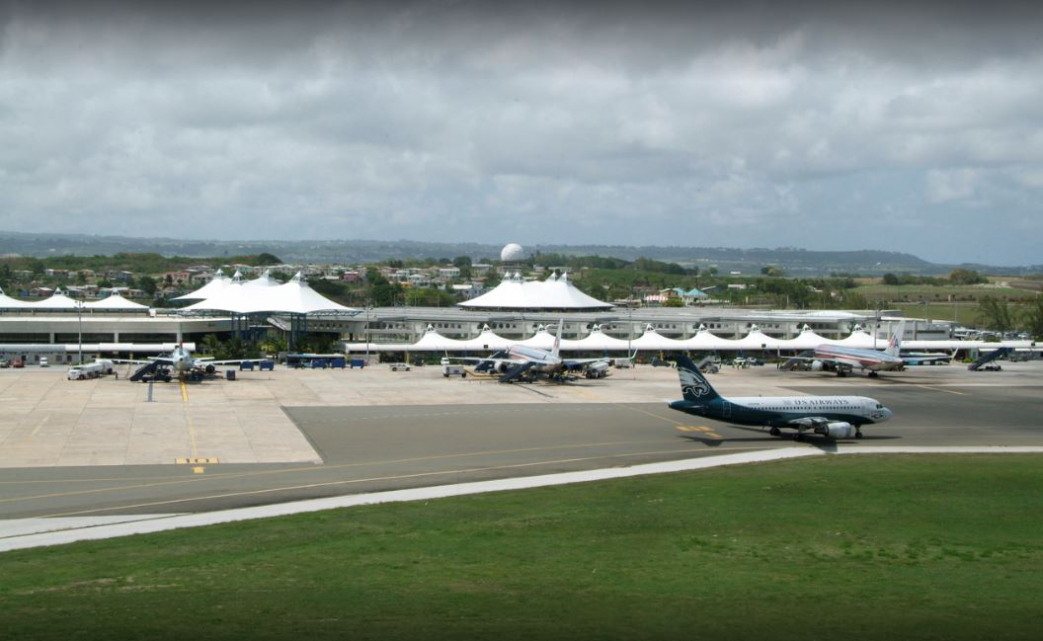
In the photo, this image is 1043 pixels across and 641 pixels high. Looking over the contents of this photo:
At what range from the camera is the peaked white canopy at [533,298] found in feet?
554

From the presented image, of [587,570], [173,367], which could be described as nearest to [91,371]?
[173,367]

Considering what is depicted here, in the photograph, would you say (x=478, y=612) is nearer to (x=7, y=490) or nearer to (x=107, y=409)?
(x=7, y=490)

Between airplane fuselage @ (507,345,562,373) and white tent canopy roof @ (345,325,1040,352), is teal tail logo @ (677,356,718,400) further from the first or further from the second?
white tent canopy roof @ (345,325,1040,352)

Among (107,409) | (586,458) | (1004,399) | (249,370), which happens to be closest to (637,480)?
(586,458)

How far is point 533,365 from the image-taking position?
8975cm

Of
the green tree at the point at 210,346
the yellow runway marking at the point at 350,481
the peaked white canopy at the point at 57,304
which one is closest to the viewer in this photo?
the yellow runway marking at the point at 350,481

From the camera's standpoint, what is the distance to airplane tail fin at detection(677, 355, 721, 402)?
2338 inches

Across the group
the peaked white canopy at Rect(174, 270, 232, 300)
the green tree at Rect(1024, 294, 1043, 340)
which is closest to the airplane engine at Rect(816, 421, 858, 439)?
the green tree at Rect(1024, 294, 1043, 340)

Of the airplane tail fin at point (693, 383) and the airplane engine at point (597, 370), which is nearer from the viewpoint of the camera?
the airplane tail fin at point (693, 383)

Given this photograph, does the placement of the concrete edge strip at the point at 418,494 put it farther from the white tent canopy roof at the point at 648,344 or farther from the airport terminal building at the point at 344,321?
the airport terminal building at the point at 344,321

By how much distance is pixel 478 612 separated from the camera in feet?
84.4

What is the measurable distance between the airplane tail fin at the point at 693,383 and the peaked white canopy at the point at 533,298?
10812 cm

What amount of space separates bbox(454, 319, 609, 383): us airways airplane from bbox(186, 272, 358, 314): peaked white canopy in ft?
144

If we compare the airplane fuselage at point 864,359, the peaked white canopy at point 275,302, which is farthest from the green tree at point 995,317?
the peaked white canopy at point 275,302
